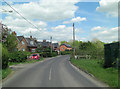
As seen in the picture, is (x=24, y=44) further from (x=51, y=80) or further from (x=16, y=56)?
(x=51, y=80)

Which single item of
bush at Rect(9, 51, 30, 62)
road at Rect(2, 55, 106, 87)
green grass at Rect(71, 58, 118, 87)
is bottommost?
road at Rect(2, 55, 106, 87)

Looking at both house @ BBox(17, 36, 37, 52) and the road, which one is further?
house @ BBox(17, 36, 37, 52)

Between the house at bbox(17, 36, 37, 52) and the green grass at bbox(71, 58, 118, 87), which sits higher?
the house at bbox(17, 36, 37, 52)

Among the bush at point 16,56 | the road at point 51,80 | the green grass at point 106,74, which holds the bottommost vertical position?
the road at point 51,80

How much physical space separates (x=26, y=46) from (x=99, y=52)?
129ft

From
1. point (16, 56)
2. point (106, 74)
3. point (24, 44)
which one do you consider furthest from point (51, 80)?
point (24, 44)

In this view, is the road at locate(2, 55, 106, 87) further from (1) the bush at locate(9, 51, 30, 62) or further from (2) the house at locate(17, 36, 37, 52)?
(2) the house at locate(17, 36, 37, 52)

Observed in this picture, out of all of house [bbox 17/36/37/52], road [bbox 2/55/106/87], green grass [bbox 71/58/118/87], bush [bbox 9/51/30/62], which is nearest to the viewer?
green grass [bbox 71/58/118/87]

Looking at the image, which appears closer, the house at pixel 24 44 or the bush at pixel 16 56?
the bush at pixel 16 56

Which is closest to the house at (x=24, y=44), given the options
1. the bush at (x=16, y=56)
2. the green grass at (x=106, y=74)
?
the bush at (x=16, y=56)

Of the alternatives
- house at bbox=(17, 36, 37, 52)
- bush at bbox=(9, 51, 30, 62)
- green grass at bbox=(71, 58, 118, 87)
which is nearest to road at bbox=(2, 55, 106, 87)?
green grass at bbox=(71, 58, 118, 87)

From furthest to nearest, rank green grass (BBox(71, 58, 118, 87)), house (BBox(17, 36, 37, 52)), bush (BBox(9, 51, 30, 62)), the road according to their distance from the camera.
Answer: house (BBox(17, 36, 37, 52)), bush (BBox(9, 51, 30, 62)), the road, green grass (BBox(71, 58, 118, 87))

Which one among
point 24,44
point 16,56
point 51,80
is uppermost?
point 24,44

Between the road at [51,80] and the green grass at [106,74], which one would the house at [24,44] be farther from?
the green grass at [106,74]
